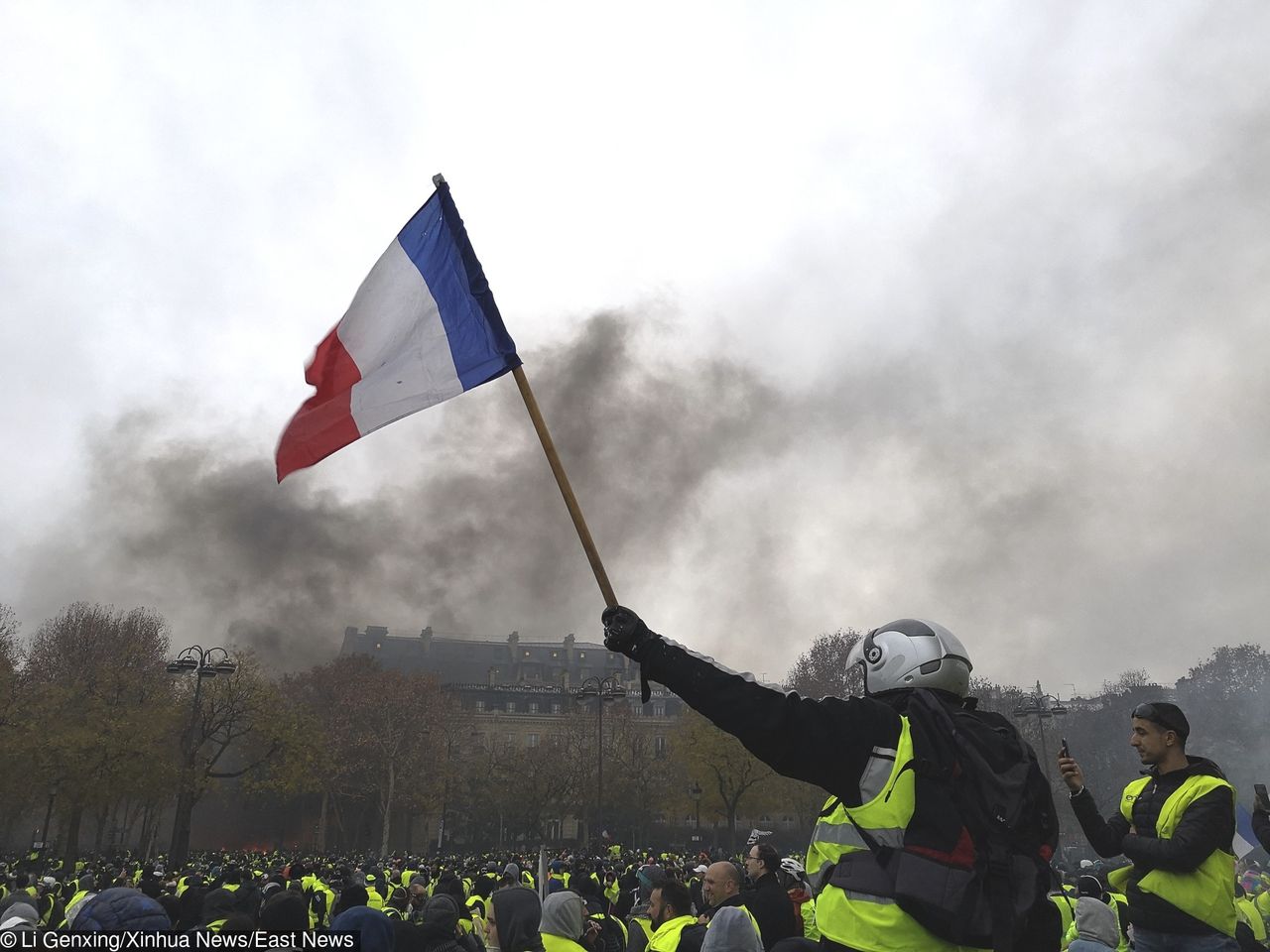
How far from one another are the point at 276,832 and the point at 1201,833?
6797cm

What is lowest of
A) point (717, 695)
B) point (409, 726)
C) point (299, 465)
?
point (717, 695)

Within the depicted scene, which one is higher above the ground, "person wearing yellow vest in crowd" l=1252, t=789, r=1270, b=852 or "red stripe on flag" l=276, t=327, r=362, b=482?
"red stripe on flag" l=276, t=327, r=362, b=482

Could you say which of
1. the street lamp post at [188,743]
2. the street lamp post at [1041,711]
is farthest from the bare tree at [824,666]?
the street lamp post at [188,743]

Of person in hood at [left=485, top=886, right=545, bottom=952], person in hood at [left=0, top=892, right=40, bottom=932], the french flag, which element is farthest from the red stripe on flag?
person in hood at [left=485, top=886, right=545, bottom=952]

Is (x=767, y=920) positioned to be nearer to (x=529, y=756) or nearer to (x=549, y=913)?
(x=549, y=913)

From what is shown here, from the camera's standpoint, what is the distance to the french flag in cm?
583

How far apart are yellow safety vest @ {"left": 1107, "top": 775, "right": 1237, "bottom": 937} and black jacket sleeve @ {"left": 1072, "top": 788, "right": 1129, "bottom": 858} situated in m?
0.18

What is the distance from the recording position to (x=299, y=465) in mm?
5898

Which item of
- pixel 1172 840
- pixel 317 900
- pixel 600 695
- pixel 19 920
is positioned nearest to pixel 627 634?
pixel 1172 840

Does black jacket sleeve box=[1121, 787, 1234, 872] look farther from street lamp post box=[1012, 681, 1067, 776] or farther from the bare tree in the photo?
the bare tree

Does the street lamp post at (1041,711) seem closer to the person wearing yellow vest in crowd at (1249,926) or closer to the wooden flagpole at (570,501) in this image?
the person wearing yellow vest in crowd at (1249,926)

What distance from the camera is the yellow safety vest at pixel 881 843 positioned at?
2758 millimetres

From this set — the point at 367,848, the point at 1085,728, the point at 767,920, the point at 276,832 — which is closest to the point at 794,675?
the point at 1085,728

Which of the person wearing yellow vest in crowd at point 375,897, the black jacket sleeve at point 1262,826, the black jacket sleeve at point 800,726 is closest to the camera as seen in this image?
the black jacket sleeve at point 800,726
